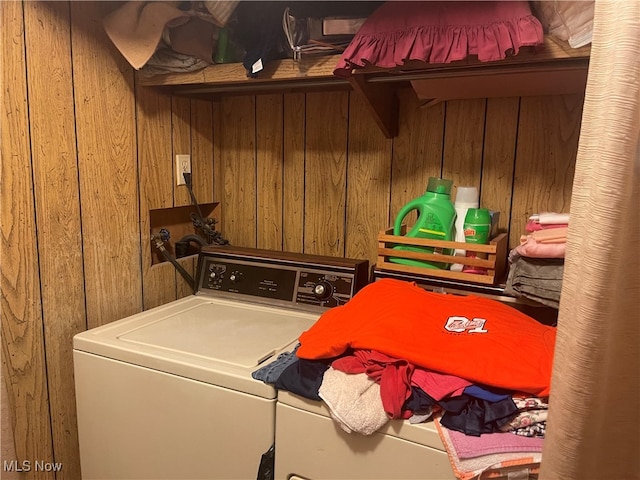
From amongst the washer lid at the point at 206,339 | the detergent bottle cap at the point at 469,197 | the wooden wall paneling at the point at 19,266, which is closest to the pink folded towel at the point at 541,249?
the detergent bottle cap at the point at 469,197

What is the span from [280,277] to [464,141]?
0.75m

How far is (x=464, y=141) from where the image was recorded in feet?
5.16

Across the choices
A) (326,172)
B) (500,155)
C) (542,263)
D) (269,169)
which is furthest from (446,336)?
(269,169)

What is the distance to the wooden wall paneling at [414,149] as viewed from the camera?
1.61 metres

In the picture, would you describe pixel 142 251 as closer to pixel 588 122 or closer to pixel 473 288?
pixel 473 288

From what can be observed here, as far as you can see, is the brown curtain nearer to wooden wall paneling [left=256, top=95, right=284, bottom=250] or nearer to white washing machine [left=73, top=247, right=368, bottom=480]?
white washing machine [left=73, top=247, right=368, bottom=480]

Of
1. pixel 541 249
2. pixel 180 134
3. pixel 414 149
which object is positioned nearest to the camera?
pixel 541 249

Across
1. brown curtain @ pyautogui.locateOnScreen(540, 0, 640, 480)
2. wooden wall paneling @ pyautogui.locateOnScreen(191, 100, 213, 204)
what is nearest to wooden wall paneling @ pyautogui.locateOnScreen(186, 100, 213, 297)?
wooden wall paneling @ pyautogui.locateOnScreen(191, 100, 213, 204)

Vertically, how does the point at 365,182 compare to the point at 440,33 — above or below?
below

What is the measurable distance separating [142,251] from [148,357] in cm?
52

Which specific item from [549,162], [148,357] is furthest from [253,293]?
[549,162]

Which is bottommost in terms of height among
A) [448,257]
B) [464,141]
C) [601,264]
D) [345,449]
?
[345,449]

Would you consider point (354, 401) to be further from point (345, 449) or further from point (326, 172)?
point (326, 172)

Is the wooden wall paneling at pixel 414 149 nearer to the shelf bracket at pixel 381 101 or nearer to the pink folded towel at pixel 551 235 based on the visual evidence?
the shelf bracket at pixel 381 101
